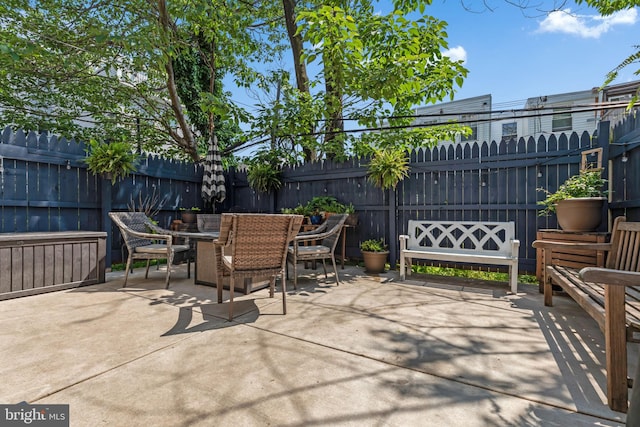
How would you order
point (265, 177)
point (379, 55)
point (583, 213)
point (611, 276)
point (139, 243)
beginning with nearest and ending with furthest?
point (611, 276), point (583, 213), point (139, 243), point (379, 55), point (265, 177)

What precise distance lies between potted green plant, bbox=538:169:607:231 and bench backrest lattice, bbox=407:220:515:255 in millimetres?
654

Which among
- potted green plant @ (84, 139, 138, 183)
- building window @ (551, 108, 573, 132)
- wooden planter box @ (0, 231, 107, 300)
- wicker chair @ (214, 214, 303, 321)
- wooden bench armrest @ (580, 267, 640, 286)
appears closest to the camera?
wooden bench armrest @ (580, 267, 640, 286)

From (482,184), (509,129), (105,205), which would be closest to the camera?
(482,184)

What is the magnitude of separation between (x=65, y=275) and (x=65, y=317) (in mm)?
1368

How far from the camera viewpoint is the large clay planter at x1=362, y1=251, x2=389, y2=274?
5074mm

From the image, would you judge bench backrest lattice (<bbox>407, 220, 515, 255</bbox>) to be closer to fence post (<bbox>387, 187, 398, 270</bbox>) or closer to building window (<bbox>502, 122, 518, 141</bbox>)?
fence post (<bbox>387, 187, 398, 270</bbox>)

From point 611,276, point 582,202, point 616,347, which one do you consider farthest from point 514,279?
point 611,276

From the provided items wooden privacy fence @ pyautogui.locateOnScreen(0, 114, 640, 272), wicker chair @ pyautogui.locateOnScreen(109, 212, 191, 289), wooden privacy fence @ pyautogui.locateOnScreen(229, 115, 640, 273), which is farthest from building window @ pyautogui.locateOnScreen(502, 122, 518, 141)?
wicker chair @ pyautogui.locateOnScreen(109, 212, 191, 289)

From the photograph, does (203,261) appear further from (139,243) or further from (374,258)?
(374,258)

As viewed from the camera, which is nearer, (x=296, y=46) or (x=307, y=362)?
(x=307, y=362)

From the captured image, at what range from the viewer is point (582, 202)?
344cm

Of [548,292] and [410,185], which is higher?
[410,185]

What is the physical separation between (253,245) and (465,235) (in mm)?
3353

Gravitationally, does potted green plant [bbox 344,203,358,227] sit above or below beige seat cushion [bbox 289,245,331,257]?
Answer: above
